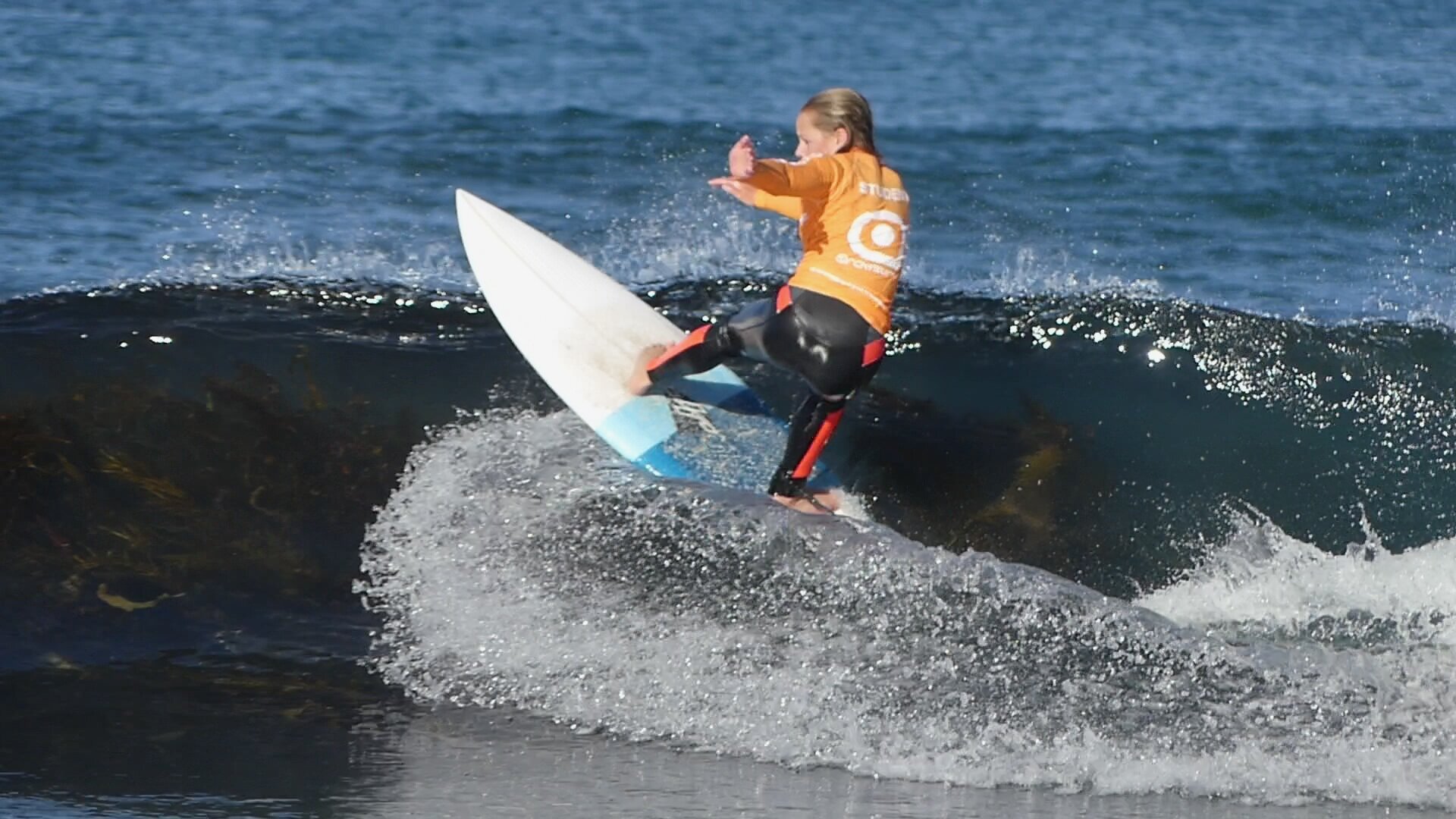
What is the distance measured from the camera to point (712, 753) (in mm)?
4617

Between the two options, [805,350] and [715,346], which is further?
[715,346]

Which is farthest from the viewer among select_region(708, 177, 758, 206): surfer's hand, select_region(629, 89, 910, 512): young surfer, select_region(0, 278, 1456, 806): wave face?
select_region(629, 89, 910, 512): young surfer

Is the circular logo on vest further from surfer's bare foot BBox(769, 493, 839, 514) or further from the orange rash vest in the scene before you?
surfer's bare foot BBox(769, 493, 839, 514)

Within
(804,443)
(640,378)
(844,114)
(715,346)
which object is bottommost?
(804,443)

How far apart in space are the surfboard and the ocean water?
0.18 m

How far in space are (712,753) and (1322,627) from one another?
244 cm

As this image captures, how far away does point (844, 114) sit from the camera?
5.07 meters

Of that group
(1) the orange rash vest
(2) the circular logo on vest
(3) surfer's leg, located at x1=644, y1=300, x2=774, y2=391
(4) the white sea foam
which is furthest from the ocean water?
(2) the circular logo on vest

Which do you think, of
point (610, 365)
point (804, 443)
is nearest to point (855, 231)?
point (804, 443)

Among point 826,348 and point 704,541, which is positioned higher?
point 826,348

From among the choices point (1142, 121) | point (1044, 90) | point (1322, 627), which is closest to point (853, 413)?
point (1322, 627)

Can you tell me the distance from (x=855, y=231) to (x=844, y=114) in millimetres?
377

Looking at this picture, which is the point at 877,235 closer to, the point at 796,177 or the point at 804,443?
the point at 796,177

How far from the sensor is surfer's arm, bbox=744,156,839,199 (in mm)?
4781
